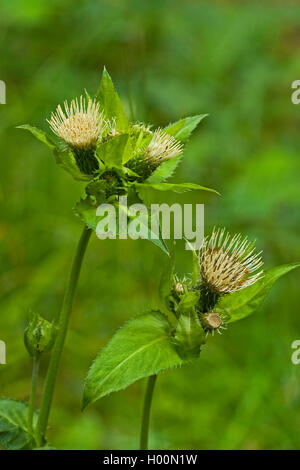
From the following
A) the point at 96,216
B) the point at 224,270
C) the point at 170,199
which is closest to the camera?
the point at 96,216

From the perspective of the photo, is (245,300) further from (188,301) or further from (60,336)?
(60,336)

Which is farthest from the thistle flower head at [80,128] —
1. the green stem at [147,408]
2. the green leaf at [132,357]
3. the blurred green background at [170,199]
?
the blurred green background at [170,199]

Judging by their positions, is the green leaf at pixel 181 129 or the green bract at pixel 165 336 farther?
the green leaf at pixel 181 129

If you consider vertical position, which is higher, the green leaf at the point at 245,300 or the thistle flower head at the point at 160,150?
the thistle flower head at the point at 160,150

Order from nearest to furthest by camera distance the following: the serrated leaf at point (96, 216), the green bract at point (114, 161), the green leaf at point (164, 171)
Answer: the serrated leaf at point (96, 216), the green bract at point (114, 161), the green leaf at point (164, 171)

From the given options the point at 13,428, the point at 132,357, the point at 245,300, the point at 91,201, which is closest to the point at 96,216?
the point at 91,201

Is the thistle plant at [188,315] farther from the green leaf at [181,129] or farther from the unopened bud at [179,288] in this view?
the green leaf at [181,129]

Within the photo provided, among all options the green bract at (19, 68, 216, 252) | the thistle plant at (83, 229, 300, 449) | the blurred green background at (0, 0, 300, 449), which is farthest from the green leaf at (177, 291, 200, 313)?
the blurred green background at (0, 0, 300, 449)
